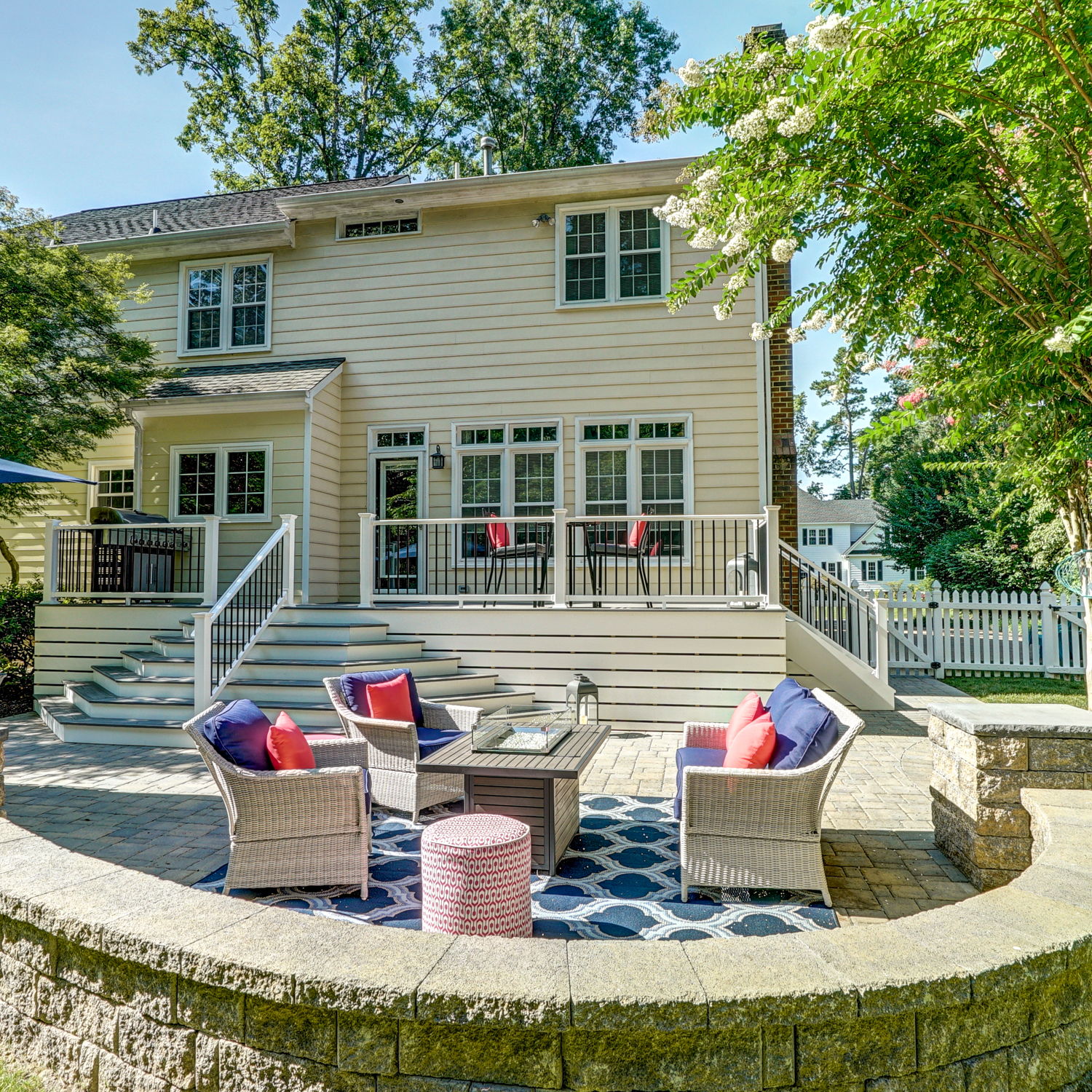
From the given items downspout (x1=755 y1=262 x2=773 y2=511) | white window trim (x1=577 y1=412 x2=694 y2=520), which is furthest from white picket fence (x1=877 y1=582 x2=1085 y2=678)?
white window trim (x1=577 y1=412 x2=694 y2=520)

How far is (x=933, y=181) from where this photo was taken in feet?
14.7

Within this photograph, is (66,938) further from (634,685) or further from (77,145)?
(77,145)

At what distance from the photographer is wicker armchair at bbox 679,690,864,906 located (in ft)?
11.6

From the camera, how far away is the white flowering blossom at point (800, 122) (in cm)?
398

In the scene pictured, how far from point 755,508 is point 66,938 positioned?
8.71m

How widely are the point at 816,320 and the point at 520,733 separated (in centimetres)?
344

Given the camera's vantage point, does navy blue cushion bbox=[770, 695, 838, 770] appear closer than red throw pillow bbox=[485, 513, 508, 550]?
Yes

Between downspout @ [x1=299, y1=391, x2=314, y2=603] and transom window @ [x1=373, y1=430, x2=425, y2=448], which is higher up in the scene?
transom window @ [x1=373, y1=430, x2=425, y2=448]

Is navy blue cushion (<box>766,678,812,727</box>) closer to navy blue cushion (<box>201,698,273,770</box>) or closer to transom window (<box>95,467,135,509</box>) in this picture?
navy blue cushion (<box>201,698,273,770</box>)

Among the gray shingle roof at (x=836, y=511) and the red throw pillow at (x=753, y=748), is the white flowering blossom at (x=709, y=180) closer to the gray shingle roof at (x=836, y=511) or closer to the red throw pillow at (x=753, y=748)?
the red throw pillow at (x=753, y=748)

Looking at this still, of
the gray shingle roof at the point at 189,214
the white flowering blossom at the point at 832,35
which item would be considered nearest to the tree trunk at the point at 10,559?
the gray shingle roof at the point at 189,214

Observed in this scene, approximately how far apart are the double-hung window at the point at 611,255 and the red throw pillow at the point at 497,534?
324cm

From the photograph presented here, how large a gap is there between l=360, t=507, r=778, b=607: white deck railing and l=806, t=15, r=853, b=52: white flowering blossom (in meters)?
4.51

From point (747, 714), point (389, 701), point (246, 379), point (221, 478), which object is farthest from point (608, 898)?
point (246, 379)
